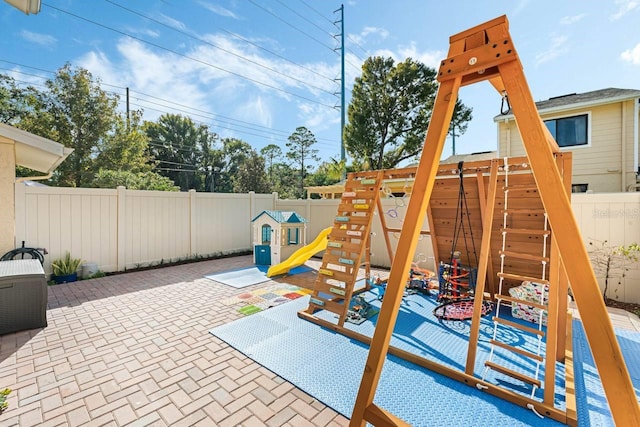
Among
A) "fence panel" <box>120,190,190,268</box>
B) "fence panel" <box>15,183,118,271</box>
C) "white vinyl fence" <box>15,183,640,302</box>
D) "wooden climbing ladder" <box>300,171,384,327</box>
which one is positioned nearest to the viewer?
"wooden climbing ladder" <box>300,171,384,327</box>

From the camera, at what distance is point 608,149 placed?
7355 mm

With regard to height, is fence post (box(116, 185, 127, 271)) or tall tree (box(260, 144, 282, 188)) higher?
tall tree (box(260, 144, 282, 188))

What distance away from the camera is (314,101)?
63.0 feet

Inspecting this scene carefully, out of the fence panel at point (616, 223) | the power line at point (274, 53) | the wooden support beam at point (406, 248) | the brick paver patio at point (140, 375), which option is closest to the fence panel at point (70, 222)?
the brick paver patio at point (140, 375)

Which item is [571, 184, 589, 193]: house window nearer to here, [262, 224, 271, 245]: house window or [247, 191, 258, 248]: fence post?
[262, 224, 271, 245]: house window

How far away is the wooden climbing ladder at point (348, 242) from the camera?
11.8 feet

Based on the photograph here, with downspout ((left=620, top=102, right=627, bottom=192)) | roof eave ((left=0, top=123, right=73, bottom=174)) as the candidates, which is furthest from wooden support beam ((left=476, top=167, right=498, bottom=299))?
downspout ((left=620, top=102, right=627, bottom=192))

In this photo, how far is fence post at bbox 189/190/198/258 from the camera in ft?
23.8

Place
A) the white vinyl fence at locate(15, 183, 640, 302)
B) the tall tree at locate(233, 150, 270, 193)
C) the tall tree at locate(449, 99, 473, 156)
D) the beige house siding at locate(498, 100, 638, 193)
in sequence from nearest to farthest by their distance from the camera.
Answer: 1. the white vinyl fence at locate(15, 183, 640, 302)
2. the beige house siding at locate(498, 100, 638, 193)
3. the tall tree at locate(449, 99, 473, 156)
4. the tall tree at locate(233, 150, 270, 193)

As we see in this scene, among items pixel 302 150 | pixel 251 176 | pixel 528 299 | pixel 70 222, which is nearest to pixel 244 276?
pixel 70 222

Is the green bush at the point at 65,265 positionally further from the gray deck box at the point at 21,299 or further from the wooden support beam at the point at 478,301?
the wooden support beam at the point at 478,301

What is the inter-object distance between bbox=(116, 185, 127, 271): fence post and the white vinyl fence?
0.02 meters

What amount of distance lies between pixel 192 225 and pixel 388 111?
37.7 ft

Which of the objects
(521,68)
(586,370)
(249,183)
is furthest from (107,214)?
(249,183)
